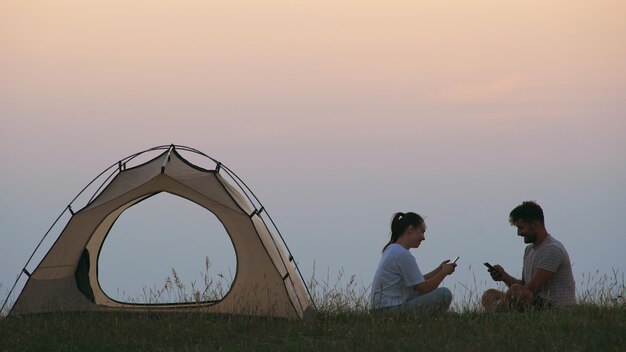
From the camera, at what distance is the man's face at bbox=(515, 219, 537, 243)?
11820mm

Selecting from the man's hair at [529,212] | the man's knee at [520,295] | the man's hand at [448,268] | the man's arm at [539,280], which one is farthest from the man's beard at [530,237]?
the man's hand at [448,268]

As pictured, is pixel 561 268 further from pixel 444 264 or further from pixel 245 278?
pixel 245 278

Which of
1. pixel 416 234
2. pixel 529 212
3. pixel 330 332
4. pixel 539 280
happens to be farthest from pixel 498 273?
pixel 330 332

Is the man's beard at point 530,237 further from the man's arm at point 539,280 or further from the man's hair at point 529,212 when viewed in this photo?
the man's arm at point 539,280

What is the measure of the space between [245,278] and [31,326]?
259 centimetres

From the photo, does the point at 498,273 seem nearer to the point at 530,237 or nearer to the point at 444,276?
the point at 530,237

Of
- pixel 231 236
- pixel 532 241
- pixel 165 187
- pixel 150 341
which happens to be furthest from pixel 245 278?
pixel 532 241

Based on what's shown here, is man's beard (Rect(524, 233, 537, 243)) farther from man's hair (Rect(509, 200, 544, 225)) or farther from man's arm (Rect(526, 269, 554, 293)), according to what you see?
man's arm (Rect(526, 269, 554, 293))

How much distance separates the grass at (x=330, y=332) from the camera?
961cm

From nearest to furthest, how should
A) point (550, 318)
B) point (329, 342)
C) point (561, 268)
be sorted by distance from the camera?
point (329, 342) < point (550, 318) < point (561, 268)

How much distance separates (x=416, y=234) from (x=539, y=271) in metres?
1.41

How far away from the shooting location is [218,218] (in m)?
12.4

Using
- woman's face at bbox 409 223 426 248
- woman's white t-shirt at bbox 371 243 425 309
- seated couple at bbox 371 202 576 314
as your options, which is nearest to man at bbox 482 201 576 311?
seated couple at bbox 371 202 576 314

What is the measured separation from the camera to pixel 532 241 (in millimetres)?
11875
